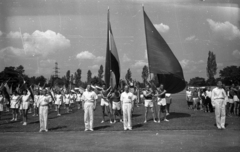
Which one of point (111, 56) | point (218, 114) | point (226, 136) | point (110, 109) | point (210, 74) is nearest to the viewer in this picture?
point (226, 136)

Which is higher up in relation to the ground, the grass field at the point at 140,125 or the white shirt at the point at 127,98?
the white shirt at the point at 127,98

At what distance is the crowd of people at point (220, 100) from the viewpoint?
35.2ft

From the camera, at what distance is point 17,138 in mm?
9062

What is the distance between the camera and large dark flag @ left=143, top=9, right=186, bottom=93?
14508mm

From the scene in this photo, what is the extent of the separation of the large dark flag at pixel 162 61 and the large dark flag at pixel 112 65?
99.7 inches

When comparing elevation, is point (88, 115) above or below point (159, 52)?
below

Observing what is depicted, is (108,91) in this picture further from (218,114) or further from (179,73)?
(218,114)

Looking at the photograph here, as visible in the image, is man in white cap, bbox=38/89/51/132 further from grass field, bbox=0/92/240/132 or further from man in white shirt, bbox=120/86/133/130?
man in white shirt, bbox=120/86/133/130

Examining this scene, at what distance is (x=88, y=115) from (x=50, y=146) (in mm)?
3506

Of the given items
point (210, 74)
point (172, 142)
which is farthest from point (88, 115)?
point (210, 74)

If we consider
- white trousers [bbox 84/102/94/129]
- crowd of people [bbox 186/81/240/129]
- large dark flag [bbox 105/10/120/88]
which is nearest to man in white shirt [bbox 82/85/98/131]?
white trousers [bbox 84/102/94/129]

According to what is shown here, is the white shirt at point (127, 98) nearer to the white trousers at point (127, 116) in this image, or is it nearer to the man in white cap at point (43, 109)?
the white trousers at point (127, 116)

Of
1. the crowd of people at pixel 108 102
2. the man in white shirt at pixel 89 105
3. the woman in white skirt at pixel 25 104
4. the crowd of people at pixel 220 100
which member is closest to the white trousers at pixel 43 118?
the crowd of people at pixel 108 102

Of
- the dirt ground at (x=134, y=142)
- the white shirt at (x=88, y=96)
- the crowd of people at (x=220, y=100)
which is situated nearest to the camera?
the dirt ground at (x=134, y=142)
